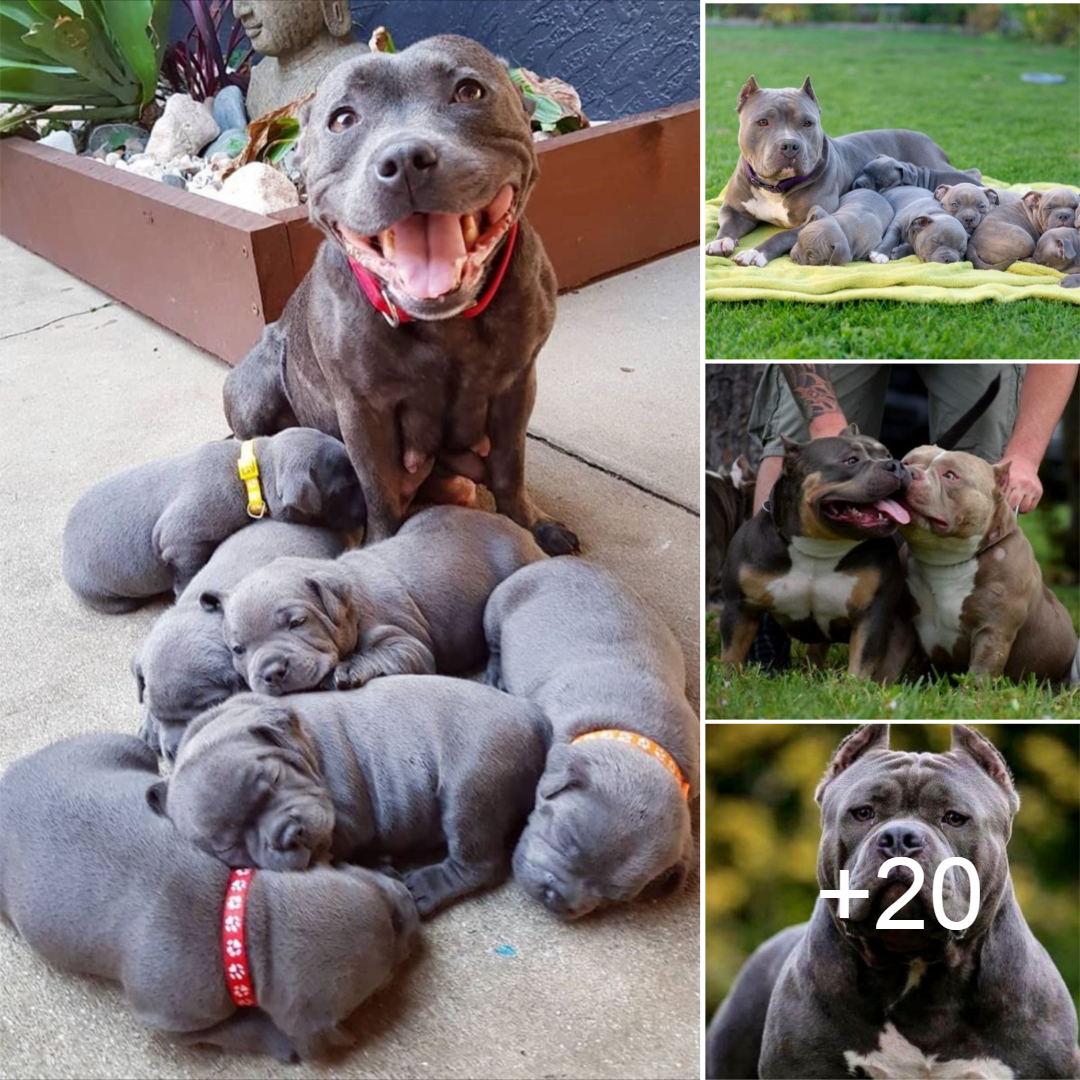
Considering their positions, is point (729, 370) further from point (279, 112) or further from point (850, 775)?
point (279, 112)

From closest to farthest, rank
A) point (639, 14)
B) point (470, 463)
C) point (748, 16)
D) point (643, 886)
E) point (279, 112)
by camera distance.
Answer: point (643, 886)
point (748, 16)
point (470, 463)
point (279, 112)
point (639, 14)

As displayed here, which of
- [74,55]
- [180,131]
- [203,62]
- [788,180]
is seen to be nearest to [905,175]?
[788,180]

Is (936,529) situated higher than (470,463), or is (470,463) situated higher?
(936,529)

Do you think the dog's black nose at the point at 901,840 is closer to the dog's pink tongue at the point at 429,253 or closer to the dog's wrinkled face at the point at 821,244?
the dog's pink tongue at the point at 429,253

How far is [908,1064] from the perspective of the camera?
163cm

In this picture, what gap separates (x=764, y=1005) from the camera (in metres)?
1.73

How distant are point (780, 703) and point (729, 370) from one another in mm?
555

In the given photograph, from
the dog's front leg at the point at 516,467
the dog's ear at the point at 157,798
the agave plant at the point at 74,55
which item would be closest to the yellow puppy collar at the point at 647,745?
the dog's ear at the point at 157,798

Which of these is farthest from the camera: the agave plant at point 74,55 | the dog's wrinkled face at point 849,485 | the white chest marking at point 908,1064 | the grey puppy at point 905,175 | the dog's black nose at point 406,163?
the agave plant at point 74,55

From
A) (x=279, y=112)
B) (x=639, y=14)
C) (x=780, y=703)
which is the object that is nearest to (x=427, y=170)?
(x=780, y=703)

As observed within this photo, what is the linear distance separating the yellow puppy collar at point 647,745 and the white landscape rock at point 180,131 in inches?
190

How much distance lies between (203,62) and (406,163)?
16.9ft

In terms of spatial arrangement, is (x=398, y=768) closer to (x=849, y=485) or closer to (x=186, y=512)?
(x=849, y=485)

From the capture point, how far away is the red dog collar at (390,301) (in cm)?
274
